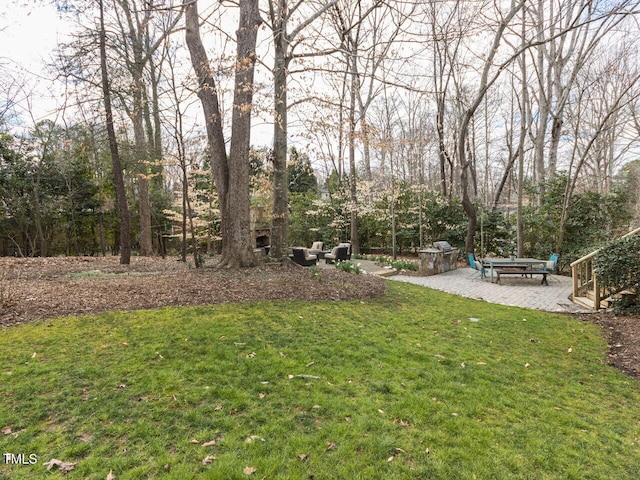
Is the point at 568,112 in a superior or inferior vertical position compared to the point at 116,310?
superior

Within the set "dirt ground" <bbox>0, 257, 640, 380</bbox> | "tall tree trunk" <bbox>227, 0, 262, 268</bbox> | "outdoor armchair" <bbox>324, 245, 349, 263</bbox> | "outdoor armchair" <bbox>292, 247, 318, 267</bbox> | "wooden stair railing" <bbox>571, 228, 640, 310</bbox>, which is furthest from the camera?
"outdoor armchair" <bbox>324, 245, 349, 263</bbox>

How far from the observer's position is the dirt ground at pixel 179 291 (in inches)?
185

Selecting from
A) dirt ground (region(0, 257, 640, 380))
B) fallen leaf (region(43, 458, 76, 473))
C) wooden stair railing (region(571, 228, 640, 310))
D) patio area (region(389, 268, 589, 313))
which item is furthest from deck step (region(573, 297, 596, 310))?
fallen leaf (region(43, 458, 76, 473))

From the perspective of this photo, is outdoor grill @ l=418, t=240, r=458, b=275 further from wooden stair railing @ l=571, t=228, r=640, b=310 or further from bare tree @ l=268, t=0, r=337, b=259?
bare tree @ l=268, t=0, r=337, b=259

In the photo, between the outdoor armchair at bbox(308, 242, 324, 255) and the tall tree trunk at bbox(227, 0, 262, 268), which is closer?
the tall tree trunk at bbox(227, 0, 262, 268)

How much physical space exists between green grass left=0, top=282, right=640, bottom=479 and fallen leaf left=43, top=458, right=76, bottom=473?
40 millimetres

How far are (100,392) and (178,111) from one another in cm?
825

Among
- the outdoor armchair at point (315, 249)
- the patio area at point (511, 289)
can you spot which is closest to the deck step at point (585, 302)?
the patio area at point (511, 289)

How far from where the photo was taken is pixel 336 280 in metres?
7.39

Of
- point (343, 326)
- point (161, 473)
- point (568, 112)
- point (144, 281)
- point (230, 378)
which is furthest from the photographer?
point (568, 112)

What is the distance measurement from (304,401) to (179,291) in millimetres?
3956

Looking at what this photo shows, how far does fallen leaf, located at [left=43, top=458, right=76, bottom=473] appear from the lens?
1931mm

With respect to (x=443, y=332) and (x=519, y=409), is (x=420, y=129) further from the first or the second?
(x=519, y=409)

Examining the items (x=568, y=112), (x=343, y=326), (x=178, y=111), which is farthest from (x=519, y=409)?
(x=568, y=112)
